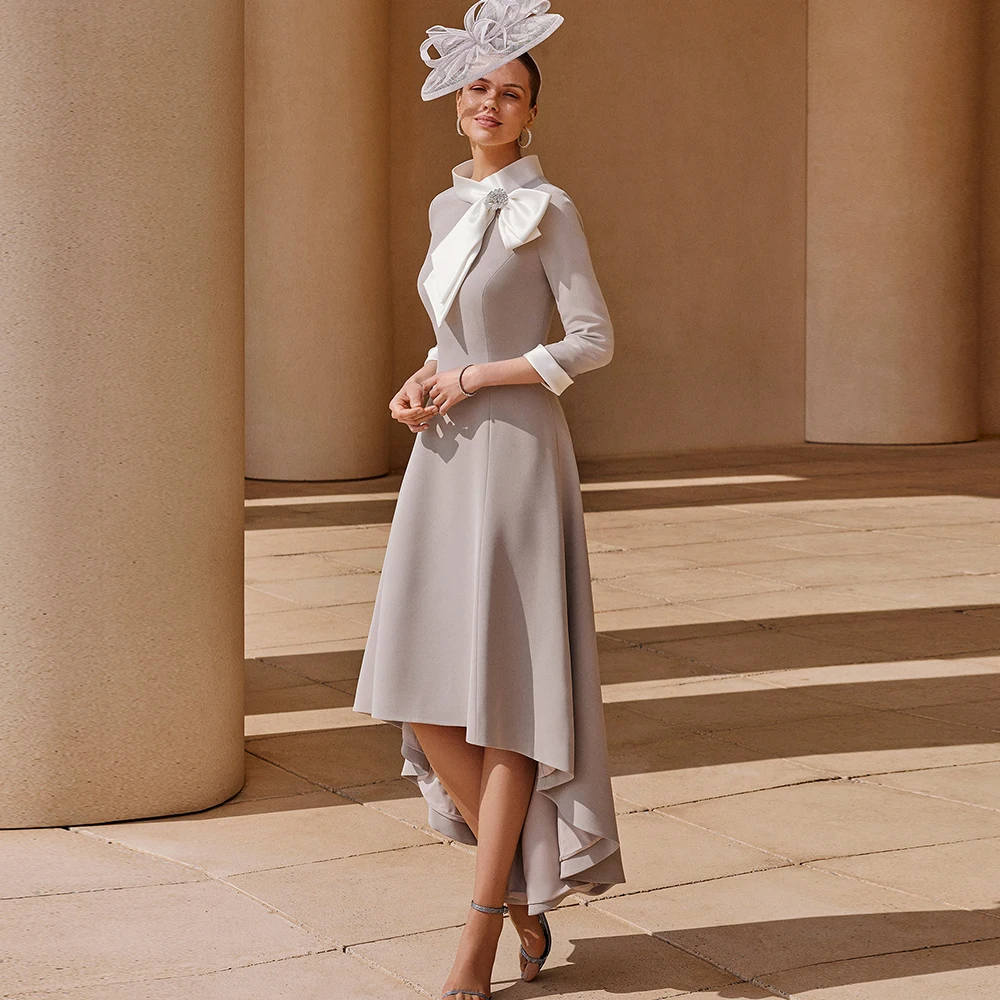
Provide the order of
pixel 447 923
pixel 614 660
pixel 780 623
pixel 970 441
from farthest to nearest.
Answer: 1. pixel 970 441
2. pixel 780 623
3. pixel 614 660
4. pixel 447 923

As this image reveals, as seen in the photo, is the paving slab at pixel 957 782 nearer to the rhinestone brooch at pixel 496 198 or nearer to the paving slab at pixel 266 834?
the paving slab at pixel 266 834

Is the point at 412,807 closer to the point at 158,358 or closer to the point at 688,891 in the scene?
the point at 688,891

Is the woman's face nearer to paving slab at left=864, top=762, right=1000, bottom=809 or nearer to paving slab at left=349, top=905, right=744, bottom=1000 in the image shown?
paving slab at left=349, top=905, right=744, bottom=1000

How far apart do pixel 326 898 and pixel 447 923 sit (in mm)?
338

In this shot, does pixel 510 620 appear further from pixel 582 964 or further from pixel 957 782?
pixel 957 782

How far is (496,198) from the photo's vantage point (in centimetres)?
322

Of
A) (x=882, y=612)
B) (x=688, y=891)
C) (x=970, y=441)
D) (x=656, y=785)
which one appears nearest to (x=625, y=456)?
(x=970, y=441)

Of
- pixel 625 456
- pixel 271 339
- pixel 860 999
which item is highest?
pixel 271 339

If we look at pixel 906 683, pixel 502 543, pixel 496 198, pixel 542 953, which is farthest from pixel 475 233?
pixel 906 683

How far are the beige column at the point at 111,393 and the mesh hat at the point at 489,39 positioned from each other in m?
1.34

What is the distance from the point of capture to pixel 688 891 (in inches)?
155

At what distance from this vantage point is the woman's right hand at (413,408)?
10.6 ft

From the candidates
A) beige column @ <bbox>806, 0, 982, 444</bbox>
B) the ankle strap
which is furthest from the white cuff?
beige column @ <bbox>806, 0, 982, 444</bbox>

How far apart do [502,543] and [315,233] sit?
960 centimetres
